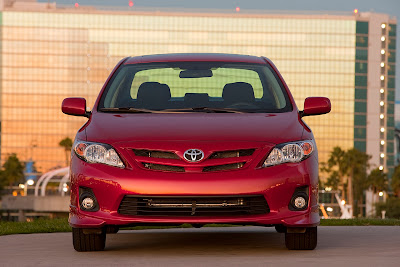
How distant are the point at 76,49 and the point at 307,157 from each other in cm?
13431

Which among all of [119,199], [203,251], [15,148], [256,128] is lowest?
[15,148]

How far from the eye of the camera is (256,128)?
7.73 m

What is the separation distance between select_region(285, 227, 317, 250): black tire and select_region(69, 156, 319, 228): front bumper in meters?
0.32

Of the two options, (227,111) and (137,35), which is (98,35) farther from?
(227,111)

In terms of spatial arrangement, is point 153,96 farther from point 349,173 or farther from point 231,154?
point 349,173

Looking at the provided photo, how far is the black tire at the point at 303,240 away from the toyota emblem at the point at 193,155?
3.92ft

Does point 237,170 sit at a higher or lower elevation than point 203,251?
higher

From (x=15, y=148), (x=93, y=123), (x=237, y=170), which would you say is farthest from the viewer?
(x=15, y=148)

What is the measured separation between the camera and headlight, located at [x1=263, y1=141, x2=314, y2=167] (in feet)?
24.7

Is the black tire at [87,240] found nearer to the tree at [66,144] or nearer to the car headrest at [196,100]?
the car headrest at [196,100]

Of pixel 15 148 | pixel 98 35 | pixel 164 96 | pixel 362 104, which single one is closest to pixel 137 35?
pixel 98 35

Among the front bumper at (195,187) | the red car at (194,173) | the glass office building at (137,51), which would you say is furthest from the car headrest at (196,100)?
the glass office building at (137,51)

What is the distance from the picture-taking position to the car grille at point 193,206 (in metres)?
7.43

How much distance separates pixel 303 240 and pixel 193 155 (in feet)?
4.40
